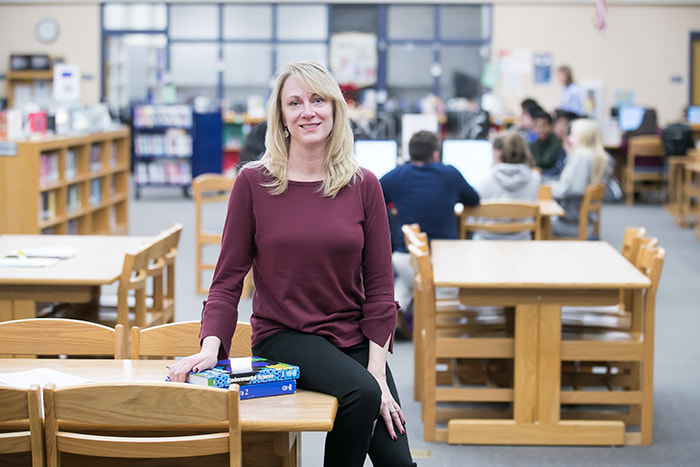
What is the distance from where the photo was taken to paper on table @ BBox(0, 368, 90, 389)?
2.16m

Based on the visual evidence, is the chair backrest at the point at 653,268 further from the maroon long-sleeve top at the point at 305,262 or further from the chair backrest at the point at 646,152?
the chair backrest at the point at 646,152

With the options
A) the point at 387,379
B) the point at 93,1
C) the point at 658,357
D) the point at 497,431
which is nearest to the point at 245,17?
the point at 93,1

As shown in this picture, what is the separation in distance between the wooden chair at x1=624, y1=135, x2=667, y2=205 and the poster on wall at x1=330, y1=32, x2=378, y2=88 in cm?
503

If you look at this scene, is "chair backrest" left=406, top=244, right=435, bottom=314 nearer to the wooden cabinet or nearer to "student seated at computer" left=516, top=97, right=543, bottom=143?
"student seated at computer" left=516, top=97, right=543, bottom=143

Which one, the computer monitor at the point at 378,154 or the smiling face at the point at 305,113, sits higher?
the smiling face at the point at 305,113

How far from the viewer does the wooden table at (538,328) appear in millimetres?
3434

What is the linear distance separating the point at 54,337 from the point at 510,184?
12.0 feet

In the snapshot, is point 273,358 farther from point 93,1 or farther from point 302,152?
point 93,1

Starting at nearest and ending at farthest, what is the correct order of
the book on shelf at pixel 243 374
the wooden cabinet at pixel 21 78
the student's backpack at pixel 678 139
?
the book on shelf at pixel 243 374
the student's backpack at pixel 678 139
the wooden cabinet at pixel 21 78

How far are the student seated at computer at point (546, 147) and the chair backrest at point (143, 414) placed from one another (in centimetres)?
662

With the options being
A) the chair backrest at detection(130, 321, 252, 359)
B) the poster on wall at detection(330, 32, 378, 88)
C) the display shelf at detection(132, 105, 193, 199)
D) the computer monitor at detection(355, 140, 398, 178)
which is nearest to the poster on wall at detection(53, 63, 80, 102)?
the computer monitor at detection(355, 140, 398, 178)

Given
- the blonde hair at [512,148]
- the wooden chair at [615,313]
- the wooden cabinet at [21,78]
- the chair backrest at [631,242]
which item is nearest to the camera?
the wooden chair at [615,313]

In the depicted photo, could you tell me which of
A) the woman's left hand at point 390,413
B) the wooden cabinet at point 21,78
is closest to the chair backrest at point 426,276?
the woman's left hand at point 390,413

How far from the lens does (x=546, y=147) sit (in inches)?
322
